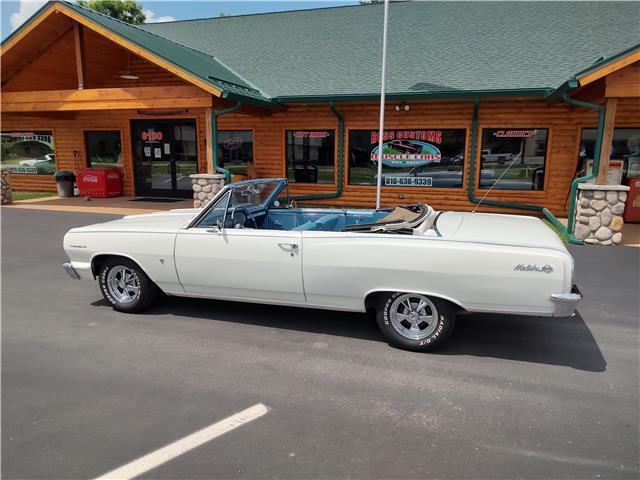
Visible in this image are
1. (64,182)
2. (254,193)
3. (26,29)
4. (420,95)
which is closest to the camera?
(254,193)

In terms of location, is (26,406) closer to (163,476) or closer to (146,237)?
(163,476)

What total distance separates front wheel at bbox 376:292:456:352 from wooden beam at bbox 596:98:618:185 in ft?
21.4

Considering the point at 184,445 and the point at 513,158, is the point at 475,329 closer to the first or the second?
the point at 184,445

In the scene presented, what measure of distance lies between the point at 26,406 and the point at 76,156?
49.8 ft

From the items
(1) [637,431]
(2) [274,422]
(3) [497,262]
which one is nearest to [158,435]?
(2) [274,422]

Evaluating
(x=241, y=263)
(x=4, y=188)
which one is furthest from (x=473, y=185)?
(x=4, y=188)

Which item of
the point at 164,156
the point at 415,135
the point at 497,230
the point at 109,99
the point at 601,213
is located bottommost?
the point at 601,213

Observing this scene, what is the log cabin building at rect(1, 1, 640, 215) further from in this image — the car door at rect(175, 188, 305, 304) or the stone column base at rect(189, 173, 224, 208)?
the car door at rect(175, 188, 305, 304)

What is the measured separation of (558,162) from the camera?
1159 cm

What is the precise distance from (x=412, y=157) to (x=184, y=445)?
11114 mm

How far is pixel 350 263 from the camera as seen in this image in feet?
13.0

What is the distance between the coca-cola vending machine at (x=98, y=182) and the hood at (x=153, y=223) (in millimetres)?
10739

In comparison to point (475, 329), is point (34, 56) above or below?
above

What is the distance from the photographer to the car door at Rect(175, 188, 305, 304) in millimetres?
4219
